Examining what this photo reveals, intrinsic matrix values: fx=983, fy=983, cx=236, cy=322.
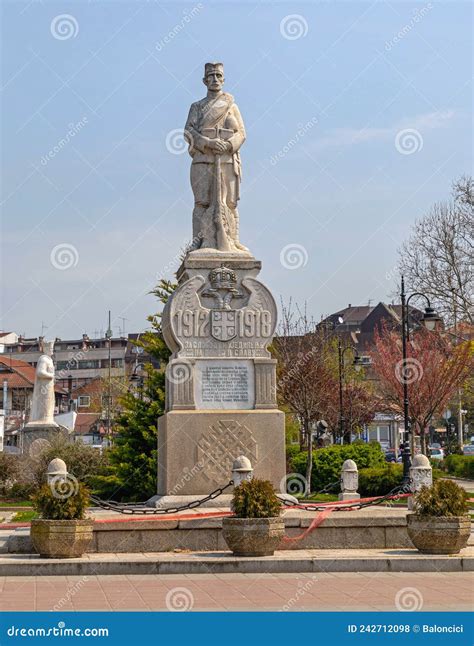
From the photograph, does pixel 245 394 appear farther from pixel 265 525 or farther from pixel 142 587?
pixel 142 587

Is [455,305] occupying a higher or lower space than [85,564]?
higher

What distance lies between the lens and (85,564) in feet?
42.4

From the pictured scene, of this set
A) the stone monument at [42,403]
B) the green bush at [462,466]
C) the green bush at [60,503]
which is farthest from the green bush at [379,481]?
the green bush at [462,466]

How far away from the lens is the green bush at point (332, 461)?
3303 centimetres

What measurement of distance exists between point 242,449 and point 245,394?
0.99 metres

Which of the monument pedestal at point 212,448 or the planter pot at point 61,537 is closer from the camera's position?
the planter pot at point 61,537

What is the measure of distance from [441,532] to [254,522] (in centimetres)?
265

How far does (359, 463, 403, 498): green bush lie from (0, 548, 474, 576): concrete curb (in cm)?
1477

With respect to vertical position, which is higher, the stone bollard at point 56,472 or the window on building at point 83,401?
the window on building at point 83,401

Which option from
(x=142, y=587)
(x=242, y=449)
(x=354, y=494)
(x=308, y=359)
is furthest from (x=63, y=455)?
(x=142, y=587)

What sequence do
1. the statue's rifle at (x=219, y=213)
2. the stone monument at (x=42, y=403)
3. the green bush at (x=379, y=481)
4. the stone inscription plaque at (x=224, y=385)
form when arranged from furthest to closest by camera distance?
the stone monument at (x=42, y=403), the green bush at (x=379, y=481), the statue's rifle at (x=219, y=213), the stone inscription plaque at (x=224, y=385)

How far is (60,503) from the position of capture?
1349 cm

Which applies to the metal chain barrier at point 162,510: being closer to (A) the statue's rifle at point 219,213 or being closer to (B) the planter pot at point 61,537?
(B) the planter pot at point 61,537

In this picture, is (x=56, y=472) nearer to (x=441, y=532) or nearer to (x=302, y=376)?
(x=441, y=532)
